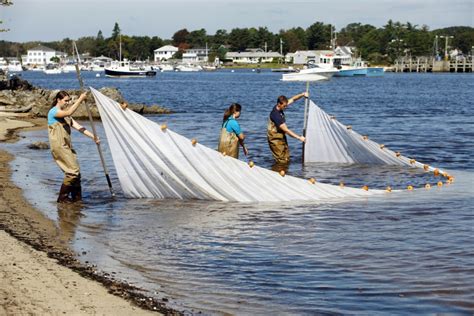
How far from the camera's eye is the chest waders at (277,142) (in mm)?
19328

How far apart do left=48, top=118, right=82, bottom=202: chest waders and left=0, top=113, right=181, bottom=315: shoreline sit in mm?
1781

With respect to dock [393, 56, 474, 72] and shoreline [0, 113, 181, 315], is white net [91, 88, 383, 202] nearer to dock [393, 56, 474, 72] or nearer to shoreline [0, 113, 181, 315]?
shoreline [0, 113, 181, 315]

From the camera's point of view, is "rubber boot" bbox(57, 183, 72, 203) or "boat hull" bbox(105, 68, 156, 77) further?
"boat hull" bbox(105, 68, 156, 77)

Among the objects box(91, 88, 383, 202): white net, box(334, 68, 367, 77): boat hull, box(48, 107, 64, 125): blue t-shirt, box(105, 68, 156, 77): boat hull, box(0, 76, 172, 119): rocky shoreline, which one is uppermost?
box(48, 107, 64, 125): blue t-shirt

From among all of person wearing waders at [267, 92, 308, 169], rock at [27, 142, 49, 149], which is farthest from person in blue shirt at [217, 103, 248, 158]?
rock at [27, 142, 49, 149]

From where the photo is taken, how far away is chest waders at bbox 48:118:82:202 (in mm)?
13422

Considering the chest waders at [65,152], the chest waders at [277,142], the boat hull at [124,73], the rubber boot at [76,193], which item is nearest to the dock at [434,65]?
the boat hull at [124,73]

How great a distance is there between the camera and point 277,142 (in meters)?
→ 19.6

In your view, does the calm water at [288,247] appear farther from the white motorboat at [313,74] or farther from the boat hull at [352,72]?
the boat hull at [352,72]

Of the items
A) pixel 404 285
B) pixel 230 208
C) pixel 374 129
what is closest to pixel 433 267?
pixel 404 285

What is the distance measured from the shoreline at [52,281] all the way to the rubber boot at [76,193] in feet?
7.06

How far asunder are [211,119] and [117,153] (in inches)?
1083

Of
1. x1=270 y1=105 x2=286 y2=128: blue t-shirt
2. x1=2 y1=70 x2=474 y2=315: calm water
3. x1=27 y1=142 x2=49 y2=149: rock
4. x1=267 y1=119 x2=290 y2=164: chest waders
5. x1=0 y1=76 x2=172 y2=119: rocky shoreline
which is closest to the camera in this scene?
x1=2 y1=70 x2=474 y2=315: calm water

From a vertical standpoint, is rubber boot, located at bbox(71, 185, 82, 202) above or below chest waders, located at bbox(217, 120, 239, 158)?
below
